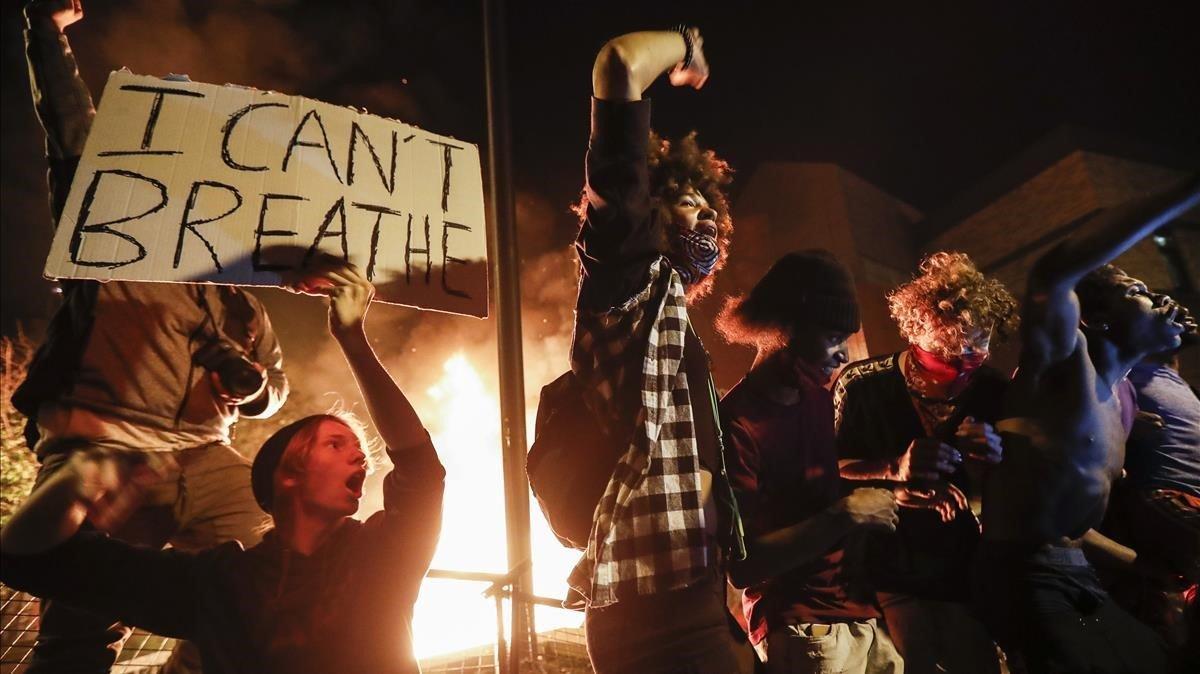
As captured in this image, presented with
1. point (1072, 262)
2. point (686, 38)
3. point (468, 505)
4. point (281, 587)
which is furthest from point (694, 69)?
point (468, 505)

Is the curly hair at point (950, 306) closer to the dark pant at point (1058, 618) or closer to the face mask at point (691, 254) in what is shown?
the dark pant at point (1058, 618)

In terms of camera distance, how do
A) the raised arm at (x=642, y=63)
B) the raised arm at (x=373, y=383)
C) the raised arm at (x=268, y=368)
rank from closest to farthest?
the raised arm at (x=642, y=63) → the raised arm at (x=373, y=383) → the raised arm at (x=268, y=368)

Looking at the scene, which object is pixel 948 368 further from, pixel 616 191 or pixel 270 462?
pixel 270 462

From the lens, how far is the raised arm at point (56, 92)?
2.92 m

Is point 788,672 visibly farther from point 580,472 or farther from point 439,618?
point 439,618

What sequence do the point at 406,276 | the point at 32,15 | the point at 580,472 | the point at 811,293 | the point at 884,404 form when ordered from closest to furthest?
the point at 580,472 → the point at 811,293 → the point at 406,276 → the point at 32,15 → the point at 884,404

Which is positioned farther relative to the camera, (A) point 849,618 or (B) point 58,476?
(B) point 58,476

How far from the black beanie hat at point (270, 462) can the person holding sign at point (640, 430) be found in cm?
143

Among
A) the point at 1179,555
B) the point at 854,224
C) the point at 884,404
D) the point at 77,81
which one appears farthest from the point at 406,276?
the point at 854,224

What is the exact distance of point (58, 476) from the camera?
8.16 ft

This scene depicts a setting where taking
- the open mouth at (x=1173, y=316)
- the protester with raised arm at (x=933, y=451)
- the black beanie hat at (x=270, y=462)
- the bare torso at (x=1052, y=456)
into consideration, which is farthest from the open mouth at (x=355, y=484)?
the open mouth at (x=1173, y=316)

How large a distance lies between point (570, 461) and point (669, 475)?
0.32m

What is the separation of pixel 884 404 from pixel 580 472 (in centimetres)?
226

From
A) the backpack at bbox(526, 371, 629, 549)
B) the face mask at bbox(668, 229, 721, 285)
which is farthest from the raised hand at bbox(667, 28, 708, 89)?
the backpack at bbox(526, 371, 629, 549)
